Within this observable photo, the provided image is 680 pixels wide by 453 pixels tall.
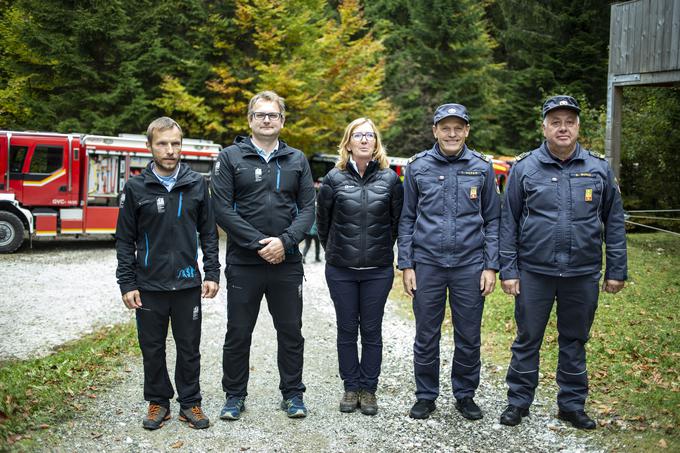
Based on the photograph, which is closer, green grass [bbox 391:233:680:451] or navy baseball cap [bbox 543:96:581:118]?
navy baseball cap [bbox 543:96:581:118]

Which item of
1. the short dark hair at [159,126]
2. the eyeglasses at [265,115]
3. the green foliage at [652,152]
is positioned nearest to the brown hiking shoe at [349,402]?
the eyeglasses at [265,115]

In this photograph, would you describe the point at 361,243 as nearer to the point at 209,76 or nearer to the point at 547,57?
the point at 209,76

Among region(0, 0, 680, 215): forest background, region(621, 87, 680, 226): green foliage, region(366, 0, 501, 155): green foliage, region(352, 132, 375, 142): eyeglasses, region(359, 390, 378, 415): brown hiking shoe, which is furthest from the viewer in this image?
region(366, 0, 501, 155): green foliage

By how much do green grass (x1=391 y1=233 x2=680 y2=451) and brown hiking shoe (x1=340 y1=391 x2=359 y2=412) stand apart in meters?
1.88

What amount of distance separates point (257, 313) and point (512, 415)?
7.05ft

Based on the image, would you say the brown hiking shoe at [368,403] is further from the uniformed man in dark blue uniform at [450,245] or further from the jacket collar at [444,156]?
the jacket collar at [444,156]

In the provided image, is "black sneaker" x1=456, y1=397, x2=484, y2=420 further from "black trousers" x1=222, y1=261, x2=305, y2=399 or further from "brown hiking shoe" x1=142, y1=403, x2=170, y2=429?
"brown hiking shoe" x1=142, y1=403, x2=170, y2=429

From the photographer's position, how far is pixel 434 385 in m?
5.04

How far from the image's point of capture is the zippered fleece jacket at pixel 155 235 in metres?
4.60

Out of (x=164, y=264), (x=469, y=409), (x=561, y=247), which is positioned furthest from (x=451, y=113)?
(x=164, y=264)

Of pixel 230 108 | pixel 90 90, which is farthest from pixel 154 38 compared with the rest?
pixel 230 108

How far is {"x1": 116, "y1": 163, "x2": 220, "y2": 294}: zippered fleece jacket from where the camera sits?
4.60 metres

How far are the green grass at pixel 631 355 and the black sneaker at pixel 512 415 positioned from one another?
1.90ft

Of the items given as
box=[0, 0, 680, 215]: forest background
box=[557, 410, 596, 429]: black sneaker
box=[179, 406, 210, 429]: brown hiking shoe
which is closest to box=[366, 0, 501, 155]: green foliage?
box=[0, 0, 680, 215]: forest background
